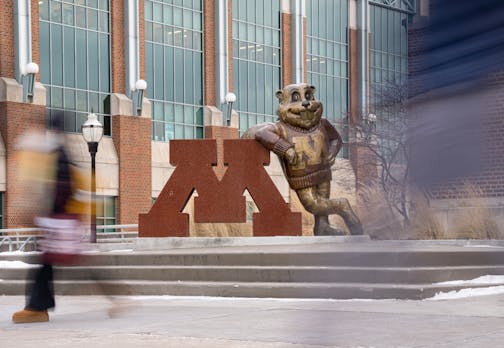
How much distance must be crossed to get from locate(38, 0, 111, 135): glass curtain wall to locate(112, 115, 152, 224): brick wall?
641 mm

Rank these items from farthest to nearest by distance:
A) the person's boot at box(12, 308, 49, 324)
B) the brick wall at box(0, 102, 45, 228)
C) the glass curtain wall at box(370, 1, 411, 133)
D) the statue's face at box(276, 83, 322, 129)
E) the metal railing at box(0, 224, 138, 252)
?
1. the brick wall at box(0, 102, 45, 228)
2. the metal railing at box(0, 224, 138, 252)
3. the statue's face at box(276, 83, 322, 129)
4. the person's boot at box(12, 308, 49, 324)
5. the glass curtain wall at box(370, 1, 411, 133)

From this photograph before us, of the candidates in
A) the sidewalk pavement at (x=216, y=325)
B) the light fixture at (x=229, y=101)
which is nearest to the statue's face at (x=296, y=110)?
the sidewalk pavement at (x=216, y=325)

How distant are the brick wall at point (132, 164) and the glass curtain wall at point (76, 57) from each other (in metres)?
0.64

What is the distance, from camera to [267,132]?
54.9 ft

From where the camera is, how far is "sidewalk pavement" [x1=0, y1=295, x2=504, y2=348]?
531cm

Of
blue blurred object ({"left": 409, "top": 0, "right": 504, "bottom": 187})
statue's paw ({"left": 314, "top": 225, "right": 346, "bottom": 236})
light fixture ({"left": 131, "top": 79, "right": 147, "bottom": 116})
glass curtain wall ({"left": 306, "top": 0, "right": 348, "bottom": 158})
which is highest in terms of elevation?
light fixture ({"left": 131, "top": 79, "right": 147, "bottom": 116})

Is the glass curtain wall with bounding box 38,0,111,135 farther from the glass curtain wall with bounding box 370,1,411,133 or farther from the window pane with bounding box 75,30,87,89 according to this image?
the glass curtain wall with bounding box 370,1,411,133

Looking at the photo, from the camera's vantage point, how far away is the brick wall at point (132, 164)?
3709 cm

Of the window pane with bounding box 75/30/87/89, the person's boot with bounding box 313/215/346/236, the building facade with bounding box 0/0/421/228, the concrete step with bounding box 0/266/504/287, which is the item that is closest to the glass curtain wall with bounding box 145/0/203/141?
the building facade with bounding box 0/0/421/228

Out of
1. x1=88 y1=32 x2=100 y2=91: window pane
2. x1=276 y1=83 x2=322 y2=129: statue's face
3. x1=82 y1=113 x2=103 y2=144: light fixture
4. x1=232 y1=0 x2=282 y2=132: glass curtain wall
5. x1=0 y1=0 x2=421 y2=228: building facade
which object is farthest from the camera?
x1=232 y1=0 x2=282 y2=132: glass curtain wall

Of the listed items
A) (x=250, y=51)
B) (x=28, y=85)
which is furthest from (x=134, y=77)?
(x=250, y=51)

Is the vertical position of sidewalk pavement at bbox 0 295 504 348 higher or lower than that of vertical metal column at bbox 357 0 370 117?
lower

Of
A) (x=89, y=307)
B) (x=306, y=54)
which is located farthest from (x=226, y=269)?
(x=306, y=54)

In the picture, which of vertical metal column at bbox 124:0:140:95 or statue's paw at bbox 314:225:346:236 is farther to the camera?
vertical metal column at bbox 124:0:140:95
